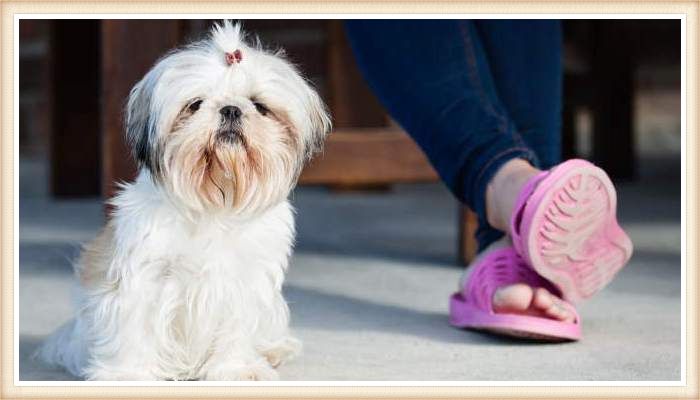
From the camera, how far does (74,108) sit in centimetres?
536

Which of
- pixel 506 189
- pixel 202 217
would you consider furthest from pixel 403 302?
pixel 202 217

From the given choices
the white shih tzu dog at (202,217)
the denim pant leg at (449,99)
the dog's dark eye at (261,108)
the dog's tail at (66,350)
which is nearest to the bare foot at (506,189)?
the denim pant leg at (449,99)

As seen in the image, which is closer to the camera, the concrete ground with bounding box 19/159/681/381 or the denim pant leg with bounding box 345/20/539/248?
the concrete ground with bounding box 19/159/681/381

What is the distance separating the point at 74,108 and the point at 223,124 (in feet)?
11.7

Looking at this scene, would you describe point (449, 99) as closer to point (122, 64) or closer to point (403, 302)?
point (403, 302)

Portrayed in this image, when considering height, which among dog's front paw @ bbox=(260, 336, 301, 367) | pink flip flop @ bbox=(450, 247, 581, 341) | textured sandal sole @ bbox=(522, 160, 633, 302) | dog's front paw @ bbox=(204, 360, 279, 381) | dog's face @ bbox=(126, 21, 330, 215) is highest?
dog's face @ bbox=(126, 21, 330, 215)

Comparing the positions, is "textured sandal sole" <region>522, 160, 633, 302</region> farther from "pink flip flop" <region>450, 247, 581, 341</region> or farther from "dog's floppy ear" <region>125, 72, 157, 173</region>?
"dog's floppy ear" <region>125, 72, 157, 173</region>

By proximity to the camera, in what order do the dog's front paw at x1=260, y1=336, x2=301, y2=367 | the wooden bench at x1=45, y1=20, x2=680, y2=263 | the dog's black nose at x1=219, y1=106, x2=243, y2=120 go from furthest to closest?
the wooden bench at x1=45, y1=20, x2=680, y2=263 → the dog's front paw at x1=260, y1=336, x2=301, y2=367 → the dog's black nose at x1=219, y1=106, x2=243, y2=120

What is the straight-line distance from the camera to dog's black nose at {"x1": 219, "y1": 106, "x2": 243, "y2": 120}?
1.95 meters

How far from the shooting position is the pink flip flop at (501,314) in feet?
7.80

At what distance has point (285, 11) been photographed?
2.38 m

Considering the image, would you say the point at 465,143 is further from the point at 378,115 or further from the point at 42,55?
the point at 42,55

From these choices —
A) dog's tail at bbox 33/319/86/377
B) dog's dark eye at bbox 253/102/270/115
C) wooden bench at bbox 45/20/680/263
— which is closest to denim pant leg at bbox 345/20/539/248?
dog's dark eye at bbox 253/102/270/115

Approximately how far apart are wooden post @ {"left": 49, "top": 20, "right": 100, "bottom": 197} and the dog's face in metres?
→ 3.39
